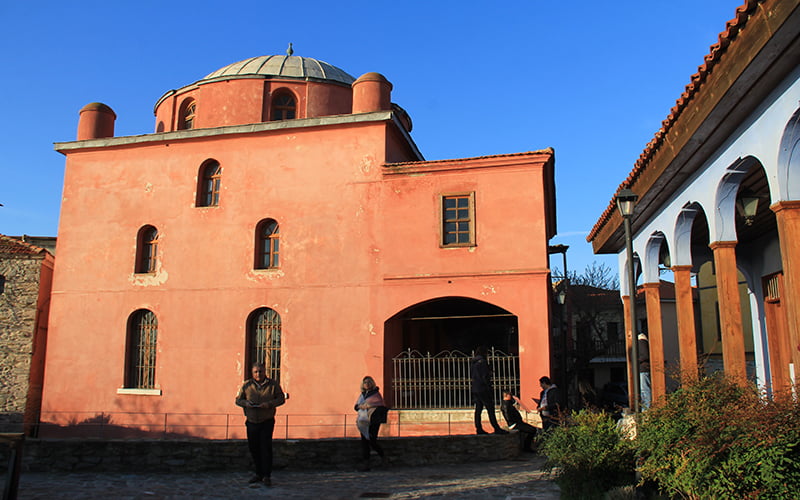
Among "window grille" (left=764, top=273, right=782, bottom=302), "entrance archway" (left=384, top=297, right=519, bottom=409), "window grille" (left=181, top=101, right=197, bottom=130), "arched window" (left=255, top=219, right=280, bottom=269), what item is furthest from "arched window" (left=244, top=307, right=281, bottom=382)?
"window grille" (left=764, top=273, right=782, bottom=302)

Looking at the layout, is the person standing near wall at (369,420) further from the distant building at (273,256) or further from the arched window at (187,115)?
the arched window at (187,115)

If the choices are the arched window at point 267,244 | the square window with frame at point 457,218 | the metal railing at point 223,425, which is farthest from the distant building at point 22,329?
the square window with frame at point 457,218

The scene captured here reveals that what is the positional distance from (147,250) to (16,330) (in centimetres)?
492

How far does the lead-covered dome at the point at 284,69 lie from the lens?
65.5 feet

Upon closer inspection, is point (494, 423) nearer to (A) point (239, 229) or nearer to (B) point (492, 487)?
(B) point (492, 487)

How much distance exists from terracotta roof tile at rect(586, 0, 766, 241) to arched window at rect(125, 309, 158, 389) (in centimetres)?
1250

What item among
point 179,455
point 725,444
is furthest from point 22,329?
point 725,444

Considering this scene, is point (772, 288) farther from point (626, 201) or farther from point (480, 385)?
point (480, 385)

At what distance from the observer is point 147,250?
18.2 meters

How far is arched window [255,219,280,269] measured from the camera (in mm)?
17141

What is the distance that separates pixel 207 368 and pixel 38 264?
7127mm

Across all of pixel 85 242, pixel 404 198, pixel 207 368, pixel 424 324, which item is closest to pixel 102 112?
pixel 85 242

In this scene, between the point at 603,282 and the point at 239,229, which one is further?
the point at 603,282

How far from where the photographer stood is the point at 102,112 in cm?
1930
